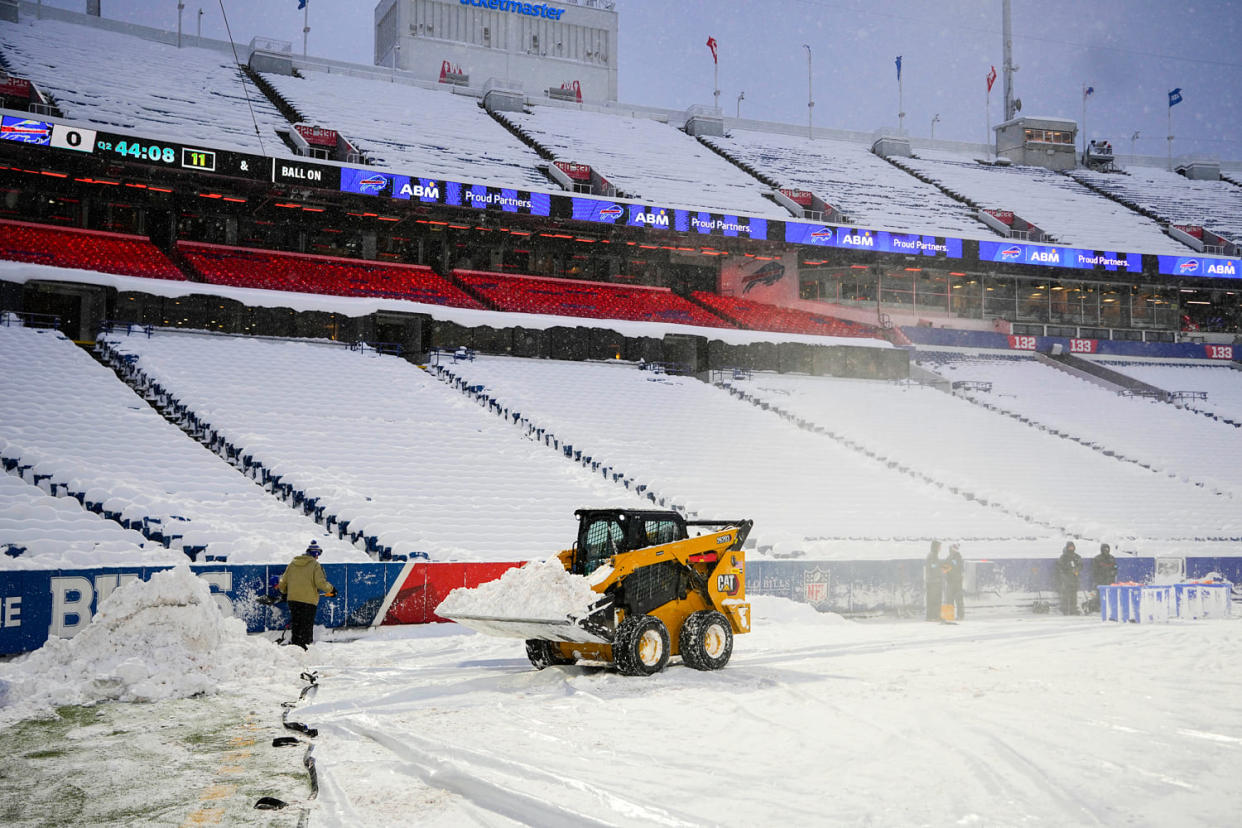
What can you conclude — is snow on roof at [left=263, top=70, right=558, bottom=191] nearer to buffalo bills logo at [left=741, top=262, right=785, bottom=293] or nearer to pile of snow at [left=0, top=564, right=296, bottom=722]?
buffalo bills logo at [left=741, top=262, right=785, bottom=293]

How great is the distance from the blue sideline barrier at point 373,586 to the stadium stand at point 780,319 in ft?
57.8

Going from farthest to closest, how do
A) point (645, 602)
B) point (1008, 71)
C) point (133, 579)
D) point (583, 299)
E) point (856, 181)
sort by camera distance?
point (1008, 71), point (856, 181), point (583, 299), point (133, 579), point (645, 602)

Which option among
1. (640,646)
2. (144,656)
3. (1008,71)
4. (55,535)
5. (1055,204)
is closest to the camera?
(144,656)

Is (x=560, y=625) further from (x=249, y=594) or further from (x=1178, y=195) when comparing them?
(x=1178, y=195)

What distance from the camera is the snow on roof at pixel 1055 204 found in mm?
43156

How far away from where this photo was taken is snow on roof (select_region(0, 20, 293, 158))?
3117cm

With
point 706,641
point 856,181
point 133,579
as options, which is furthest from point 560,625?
point 856,181

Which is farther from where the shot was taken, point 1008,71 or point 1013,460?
point 1008,71

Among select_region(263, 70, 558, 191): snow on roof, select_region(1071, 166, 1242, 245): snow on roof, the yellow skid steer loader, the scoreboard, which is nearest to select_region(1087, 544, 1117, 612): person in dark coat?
the yellow skid steer loader

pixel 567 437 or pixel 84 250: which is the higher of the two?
pixel 84 250

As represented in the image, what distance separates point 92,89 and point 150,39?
14.5 meters

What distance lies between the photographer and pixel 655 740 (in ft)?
25.7

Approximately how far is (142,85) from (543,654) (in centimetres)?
3274

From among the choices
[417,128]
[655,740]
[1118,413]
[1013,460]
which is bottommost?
[655,740]
